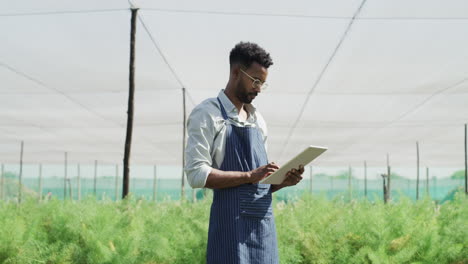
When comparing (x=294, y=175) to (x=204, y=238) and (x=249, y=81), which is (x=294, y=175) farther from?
(x=204, y=238)

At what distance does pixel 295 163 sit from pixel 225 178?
0.25 metres

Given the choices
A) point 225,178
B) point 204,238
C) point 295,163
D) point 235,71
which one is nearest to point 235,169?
point 225,178

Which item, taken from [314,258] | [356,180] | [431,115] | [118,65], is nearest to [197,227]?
[314,258]

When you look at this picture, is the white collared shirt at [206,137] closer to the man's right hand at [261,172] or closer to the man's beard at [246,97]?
the man's beard at [246,97]

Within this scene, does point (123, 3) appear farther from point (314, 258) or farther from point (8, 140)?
point (8, 140)

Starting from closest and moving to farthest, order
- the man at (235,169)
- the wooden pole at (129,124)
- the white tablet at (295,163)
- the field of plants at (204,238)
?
the white tablet at (295,163)
the man at (235,169)
the field of plants at (204,238)
the wooden pole at (129,124)

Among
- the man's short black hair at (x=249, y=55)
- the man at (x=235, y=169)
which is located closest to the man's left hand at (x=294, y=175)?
the man at (x=235, y=169)

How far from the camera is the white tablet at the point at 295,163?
1716mm

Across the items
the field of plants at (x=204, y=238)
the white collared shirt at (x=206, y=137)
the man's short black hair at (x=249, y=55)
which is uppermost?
the man's short black hair at (x=249, y=55)

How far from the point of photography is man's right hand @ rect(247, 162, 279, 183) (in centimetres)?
175

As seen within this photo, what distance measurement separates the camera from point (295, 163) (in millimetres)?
1792

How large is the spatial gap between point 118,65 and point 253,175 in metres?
6.55

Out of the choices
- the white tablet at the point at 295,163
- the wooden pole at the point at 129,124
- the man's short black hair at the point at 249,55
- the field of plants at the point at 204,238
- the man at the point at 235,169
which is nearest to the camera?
the white tablet at the point at 295,163

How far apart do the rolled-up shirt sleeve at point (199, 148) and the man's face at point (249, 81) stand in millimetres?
165
